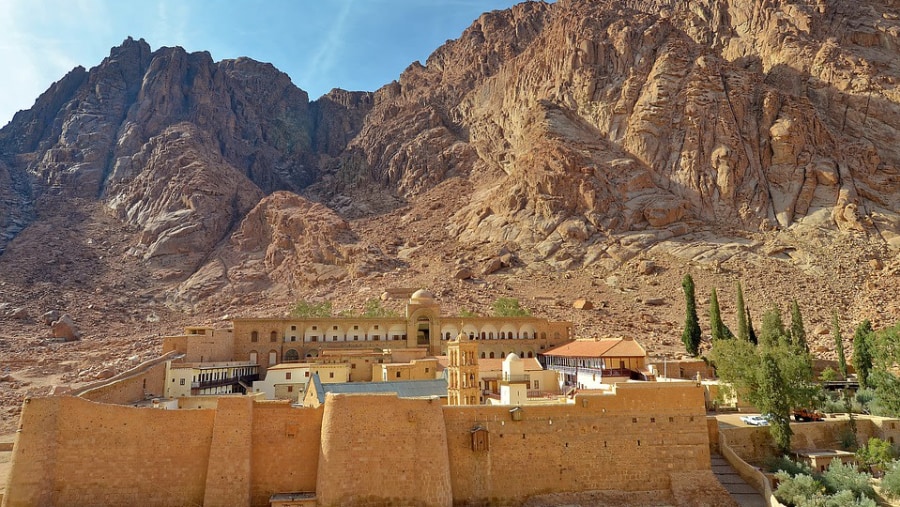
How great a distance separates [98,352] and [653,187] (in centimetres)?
6936

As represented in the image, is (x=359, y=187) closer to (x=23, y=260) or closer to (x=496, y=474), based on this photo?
(x=23, y=260)

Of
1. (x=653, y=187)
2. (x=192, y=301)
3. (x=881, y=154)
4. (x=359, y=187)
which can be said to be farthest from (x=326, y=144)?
(x=881, y=154)

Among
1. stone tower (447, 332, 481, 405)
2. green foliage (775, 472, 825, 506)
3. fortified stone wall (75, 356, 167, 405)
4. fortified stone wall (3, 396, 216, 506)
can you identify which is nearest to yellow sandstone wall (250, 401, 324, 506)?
fortified stone wall (3, 396, 216, 506)

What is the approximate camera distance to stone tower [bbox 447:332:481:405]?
101 feet

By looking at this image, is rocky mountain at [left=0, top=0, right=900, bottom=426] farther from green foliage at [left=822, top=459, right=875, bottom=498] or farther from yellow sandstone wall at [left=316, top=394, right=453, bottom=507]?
yellow sandstone wall at [left=316, top=394, right=453, bottom=507]

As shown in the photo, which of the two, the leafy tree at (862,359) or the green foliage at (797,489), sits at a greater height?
the leafy tree at (862,359)

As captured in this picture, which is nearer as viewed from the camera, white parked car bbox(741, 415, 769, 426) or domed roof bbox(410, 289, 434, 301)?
white parked car bbox(741, 415, 769, 426)

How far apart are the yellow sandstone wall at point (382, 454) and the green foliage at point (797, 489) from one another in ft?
44.6

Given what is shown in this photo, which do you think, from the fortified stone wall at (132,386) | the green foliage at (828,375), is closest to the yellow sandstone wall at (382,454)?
the fortified stone wall at (132,386)

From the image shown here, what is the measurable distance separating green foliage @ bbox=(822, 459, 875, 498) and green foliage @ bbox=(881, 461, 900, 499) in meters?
0.52

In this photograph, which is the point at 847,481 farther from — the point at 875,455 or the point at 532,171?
the point at 532,171

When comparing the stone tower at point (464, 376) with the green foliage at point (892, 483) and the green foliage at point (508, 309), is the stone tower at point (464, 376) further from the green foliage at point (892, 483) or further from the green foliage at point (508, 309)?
the green foliage at point (508, 309)

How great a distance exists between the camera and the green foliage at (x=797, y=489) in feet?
84.7

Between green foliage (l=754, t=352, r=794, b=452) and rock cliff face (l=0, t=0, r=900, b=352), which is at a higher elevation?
rock cliff face (l=0, t=0, r=900, b=352)
